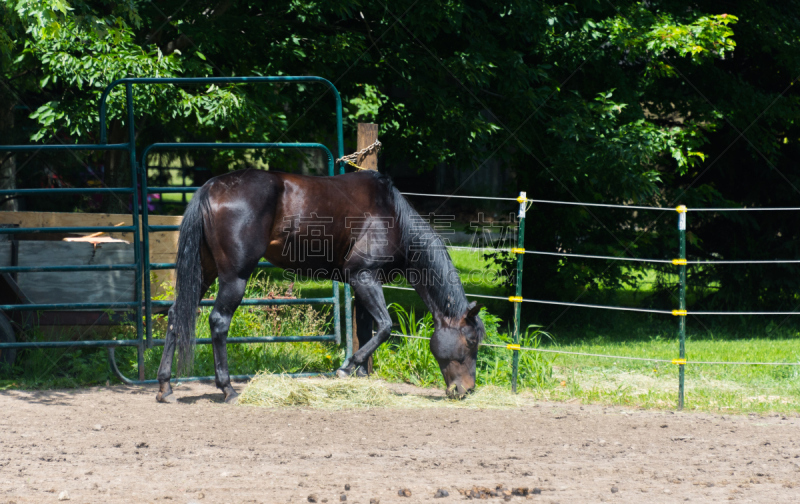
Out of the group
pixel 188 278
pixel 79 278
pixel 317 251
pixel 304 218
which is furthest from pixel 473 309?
pixel 79 278

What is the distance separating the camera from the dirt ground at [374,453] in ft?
12.0

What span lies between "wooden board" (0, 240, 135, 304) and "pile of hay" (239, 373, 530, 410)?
173 cm

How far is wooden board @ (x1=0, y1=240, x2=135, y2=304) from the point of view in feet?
21.3

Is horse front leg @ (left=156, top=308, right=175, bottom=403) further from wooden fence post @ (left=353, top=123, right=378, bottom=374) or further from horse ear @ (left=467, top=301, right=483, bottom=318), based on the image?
horse ear @ (left=467, top=301, right=483, bottom=318)

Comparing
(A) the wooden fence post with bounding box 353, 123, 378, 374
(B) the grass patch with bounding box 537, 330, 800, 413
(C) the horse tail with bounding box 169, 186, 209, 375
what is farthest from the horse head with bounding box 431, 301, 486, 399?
(C) the horse tail with bounding box 169, 186, 209, 375

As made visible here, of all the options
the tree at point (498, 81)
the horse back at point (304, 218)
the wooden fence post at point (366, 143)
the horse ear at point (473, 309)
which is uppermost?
the tree at point (498, 81)

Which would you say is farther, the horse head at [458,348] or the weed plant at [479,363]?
the weed plant at [479,363]

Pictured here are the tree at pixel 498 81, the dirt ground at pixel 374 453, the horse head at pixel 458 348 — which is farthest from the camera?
the tree at pixel 498 81

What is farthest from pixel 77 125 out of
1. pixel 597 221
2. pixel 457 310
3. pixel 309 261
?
pixel 597 221

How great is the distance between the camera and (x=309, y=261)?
5945 millimetres

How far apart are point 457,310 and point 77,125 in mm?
4388

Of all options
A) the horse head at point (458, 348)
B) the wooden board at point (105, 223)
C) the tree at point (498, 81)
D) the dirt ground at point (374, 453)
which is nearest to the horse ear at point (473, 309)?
the horse head at point (458, 348)

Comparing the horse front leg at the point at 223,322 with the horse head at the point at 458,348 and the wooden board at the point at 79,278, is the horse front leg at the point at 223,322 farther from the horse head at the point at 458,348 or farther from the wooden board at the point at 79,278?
the horse head at the point at 458,348

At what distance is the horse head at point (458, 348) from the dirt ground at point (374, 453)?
1.13ft
